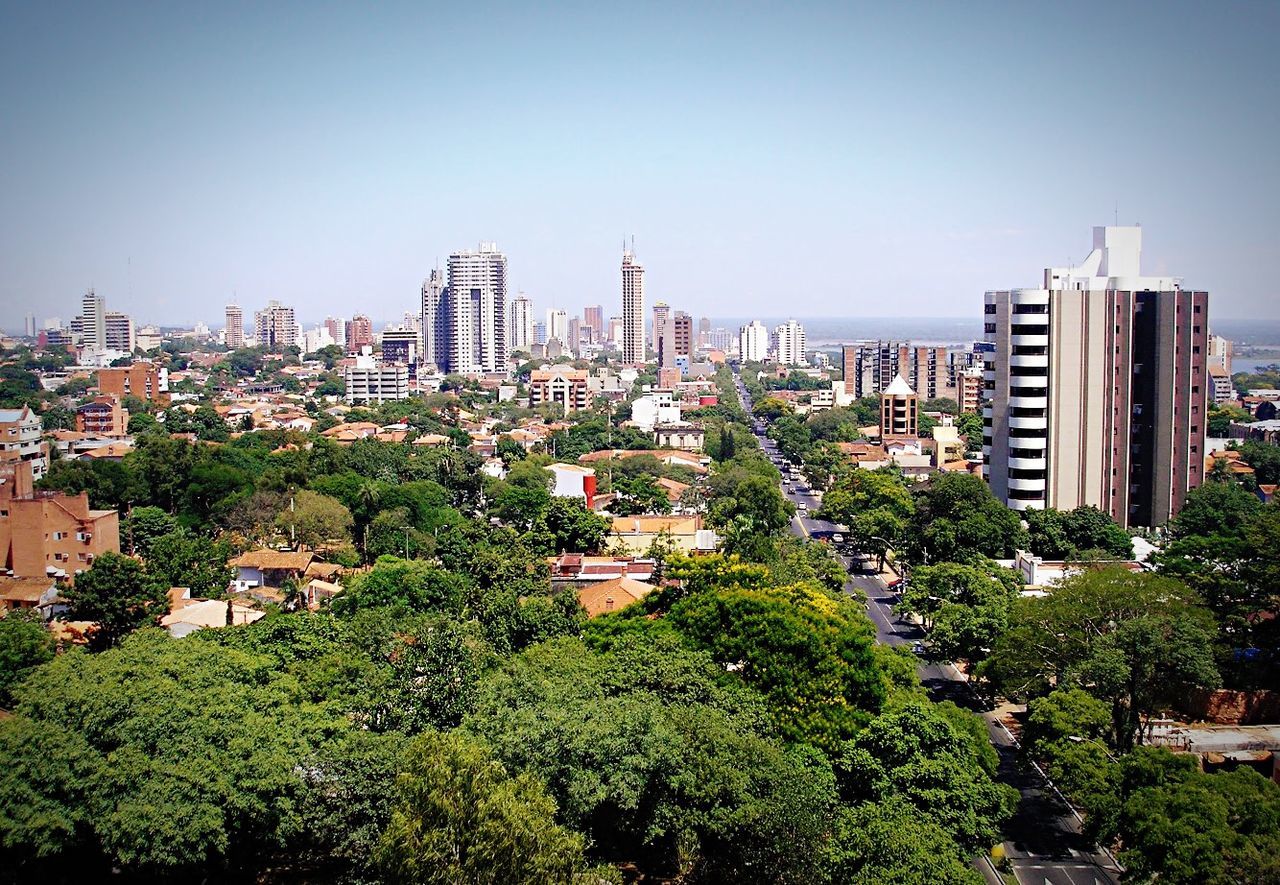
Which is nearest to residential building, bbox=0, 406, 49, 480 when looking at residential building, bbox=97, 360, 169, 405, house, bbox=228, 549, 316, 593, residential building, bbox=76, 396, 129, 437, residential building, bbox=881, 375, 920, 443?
residential building, bbox=76, 396, 129, 437

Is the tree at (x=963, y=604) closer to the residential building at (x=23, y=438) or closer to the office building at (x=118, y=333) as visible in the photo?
the residential building at (x=23, y=438)

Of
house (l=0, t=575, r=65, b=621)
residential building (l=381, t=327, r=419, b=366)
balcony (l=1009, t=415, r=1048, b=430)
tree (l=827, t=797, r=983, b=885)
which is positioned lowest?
tree (l=827, t=797, r=983, b=885)

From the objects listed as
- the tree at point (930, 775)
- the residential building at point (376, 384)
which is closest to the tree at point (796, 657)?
the tree at point (930, 775)

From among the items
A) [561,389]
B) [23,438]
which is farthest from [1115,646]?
[561,389]

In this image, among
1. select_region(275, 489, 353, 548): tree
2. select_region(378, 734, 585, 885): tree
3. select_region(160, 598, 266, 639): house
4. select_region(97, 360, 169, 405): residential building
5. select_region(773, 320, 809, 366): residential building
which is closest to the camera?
select_region(378, 734, 585, 885): tree

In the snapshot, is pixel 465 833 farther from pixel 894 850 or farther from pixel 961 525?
pixel 961 525

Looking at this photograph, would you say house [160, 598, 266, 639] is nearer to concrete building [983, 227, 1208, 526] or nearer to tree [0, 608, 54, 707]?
tree [0, 608, 54, 707]

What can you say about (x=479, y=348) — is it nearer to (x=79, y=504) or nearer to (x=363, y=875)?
(x=79, y=504)
